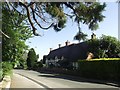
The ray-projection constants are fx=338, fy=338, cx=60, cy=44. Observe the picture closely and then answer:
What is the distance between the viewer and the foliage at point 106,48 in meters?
65.2

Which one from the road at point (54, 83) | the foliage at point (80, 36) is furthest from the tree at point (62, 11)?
the road at point (54, 83)

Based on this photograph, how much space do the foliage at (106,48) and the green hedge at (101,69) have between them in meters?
20.5

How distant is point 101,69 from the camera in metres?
37.8

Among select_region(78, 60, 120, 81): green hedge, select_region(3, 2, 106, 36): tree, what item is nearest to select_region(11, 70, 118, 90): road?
select_region(78, 60, 120, 81): green hedge

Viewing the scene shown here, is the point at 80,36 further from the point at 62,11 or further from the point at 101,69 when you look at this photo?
the point at 101,69

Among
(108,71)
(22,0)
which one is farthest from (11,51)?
(22,0)

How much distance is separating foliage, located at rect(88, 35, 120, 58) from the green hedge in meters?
20.5

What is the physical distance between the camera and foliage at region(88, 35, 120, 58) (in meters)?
65.2

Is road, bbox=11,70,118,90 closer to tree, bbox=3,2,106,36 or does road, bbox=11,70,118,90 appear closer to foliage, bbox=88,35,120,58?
tree, bbox=3,2,106,36

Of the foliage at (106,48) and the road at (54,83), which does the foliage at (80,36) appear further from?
the foliage at (106,48)

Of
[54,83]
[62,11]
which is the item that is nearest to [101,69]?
[54,83]

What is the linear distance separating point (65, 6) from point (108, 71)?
90.2 ft

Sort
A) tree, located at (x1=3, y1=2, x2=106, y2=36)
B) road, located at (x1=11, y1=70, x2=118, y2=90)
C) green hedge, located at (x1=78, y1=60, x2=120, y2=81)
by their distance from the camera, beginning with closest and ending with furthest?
tree, located at (x1=3, y1=2, x2=106, y2=36) < road, located at (x1=11, y1=70, x2=118, y2=90) < green hedge, located at (x1=78, y1=60, x2=120, y2=81)

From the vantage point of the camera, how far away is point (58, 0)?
9172 millimetres
